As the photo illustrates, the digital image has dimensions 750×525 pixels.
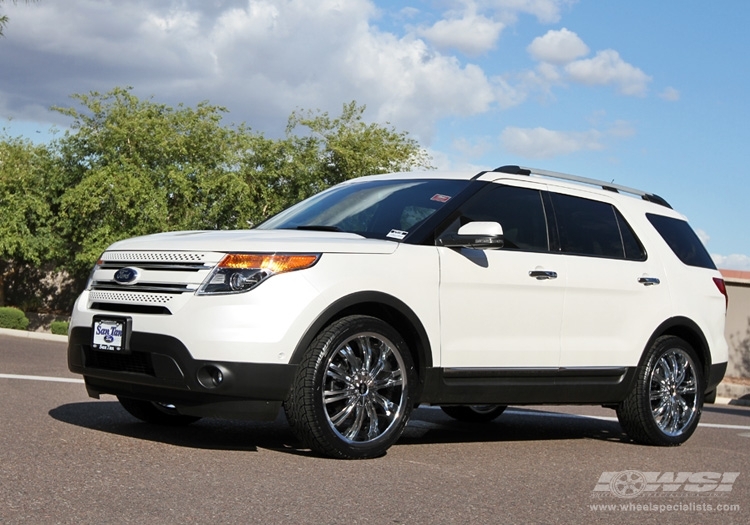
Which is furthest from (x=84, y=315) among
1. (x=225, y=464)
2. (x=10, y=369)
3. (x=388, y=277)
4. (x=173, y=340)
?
(x=10, y=369)

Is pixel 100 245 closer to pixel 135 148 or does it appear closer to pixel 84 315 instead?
pixel 135 148

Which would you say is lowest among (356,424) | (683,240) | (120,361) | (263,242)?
(356,424)

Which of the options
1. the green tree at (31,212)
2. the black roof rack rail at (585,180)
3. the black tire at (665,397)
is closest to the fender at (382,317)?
the black roof rack rail at (585,180)

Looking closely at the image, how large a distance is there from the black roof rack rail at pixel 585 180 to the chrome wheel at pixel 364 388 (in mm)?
1880

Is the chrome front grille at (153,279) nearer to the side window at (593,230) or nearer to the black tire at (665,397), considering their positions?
the side window at (593,230)

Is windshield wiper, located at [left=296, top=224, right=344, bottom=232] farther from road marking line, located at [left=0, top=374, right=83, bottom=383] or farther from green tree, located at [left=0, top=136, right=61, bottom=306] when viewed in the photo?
green tree, located at [left=0, top=136, right=61, bottom=306]

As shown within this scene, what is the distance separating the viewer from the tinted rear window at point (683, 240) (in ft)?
29.3

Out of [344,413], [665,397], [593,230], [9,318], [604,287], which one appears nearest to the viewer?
[344,413]

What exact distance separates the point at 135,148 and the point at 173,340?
3037 cm

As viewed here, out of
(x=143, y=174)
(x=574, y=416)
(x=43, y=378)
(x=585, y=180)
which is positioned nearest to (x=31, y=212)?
(x=143, y=174)

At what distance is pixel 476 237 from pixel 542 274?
869 millimetres

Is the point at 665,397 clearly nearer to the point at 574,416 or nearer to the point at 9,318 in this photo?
the point at 574,416

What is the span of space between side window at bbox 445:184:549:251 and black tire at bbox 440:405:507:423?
7.59 ft

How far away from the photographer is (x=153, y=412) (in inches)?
298
